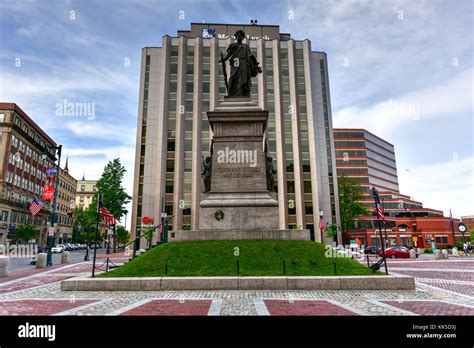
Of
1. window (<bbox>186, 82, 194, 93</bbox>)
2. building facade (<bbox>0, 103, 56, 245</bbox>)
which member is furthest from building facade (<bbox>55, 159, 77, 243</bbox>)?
window (<bbox>186, 82, 194, 93</bbox>)

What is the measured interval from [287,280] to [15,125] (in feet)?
235

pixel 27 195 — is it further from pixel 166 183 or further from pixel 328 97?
pixel 328 97

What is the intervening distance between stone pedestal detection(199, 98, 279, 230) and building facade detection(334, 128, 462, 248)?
218 ft

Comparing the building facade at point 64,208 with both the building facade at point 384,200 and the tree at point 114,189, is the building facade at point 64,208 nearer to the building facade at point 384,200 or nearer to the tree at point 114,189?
the tree at point 114,189

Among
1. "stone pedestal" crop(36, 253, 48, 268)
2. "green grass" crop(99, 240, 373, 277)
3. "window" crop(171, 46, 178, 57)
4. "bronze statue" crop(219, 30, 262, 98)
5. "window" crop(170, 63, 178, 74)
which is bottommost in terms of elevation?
"stone pedestal" crop(36, 253, 48, 268)

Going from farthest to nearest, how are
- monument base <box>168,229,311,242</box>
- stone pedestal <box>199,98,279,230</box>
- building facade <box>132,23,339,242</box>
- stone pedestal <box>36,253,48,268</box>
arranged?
1. building facade <box>132,23,339,242</box>
2. stone pedestal <box>36,253,48,268</box>
3. stone pedestal <box>199,98,279,230</box>
4. monument base <box>168,229,311,242</box>

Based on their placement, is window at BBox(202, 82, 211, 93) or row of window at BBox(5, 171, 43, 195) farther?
row of window at BBox(5, 171, 43, 195)

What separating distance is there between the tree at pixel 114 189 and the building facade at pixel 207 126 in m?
3.36

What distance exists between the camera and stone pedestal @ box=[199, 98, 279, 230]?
14.9 m

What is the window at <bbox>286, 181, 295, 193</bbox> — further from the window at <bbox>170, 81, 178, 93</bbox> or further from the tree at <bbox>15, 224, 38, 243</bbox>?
the tree at <bbox>15, 224, 38, 243</bbox>

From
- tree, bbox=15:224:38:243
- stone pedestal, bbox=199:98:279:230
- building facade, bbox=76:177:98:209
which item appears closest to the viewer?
stone pedestal, bbox=199:98:279:230

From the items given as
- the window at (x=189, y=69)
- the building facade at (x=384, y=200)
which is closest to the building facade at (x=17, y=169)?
the window at (x=189, y=69)

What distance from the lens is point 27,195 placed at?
67.9 meters

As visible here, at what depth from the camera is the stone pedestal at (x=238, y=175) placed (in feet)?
49.0
